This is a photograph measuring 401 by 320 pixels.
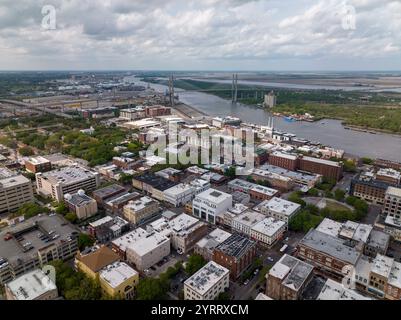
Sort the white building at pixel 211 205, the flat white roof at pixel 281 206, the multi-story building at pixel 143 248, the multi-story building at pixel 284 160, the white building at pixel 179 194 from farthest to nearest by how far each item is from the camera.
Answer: the multi-story building at pixel 284 160, the white building at pixel 179 194, the white building at pixel 211 205, the flat white roof at pixel 281 206, the multi-story building at pixel 143 248

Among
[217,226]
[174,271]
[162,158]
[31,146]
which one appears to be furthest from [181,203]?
[31,146]

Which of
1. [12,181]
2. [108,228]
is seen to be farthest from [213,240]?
[12,181]

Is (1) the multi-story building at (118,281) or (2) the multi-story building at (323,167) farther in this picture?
(2) the multi-story building at (323,167)

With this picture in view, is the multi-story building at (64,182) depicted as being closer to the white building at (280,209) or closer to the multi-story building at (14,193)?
the multi-story building at (14,193)

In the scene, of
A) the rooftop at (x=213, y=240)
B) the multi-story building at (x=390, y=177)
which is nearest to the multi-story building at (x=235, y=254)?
the rooftop at (x=213, y=240)
